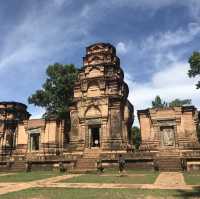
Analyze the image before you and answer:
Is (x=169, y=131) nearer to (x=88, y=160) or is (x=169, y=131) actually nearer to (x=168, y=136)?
(x=168, y=136)

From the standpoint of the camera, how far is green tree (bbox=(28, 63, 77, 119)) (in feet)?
123

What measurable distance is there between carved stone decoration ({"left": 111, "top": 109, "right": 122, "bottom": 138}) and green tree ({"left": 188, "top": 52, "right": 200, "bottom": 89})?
8.10 metres

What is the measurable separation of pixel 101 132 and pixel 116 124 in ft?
5.75

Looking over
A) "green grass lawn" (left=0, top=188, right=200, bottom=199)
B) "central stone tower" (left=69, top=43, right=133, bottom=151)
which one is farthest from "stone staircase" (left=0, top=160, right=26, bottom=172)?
"green grass lawn" (left=0, top=188, right=200, bottom=199)

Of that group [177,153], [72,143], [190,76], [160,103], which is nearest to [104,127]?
[72,143]

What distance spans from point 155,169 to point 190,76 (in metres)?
10.3

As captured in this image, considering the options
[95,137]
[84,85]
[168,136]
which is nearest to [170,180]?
[168,136]

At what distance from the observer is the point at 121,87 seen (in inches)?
1086

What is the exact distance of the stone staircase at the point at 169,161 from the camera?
1985cm

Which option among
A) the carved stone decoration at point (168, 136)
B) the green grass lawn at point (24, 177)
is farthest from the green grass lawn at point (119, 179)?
the carved stone decoration at point (168, 136)

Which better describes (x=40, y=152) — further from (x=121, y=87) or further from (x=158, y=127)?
(x=158, y=127)

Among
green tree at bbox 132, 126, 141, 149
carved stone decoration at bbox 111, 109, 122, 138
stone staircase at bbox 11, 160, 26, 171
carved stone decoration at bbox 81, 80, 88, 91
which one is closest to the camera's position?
stone staircase at bbox 11, 160, 26, 171

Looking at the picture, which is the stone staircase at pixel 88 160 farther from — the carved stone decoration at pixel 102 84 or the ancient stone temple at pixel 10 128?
the ancient stone temple at pixel 10 128

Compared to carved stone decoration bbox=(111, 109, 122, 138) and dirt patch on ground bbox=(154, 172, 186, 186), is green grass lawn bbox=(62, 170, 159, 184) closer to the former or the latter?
dirt patch on ground bbox=(154, 172, 186, 186)
